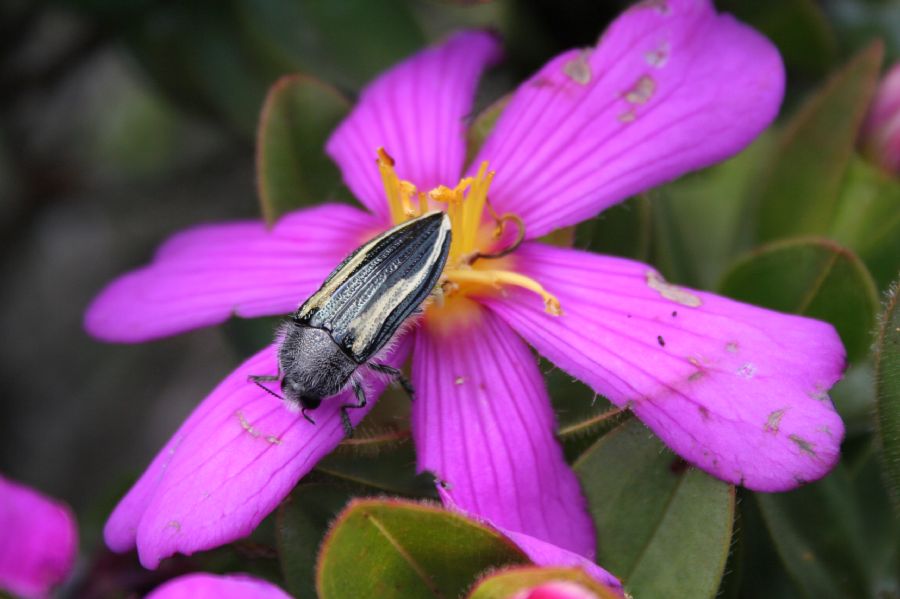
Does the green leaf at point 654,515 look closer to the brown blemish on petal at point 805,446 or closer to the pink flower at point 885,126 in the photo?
the brown blemish on petal at point 805,446

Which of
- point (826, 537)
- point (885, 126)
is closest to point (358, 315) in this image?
point (826, 537)

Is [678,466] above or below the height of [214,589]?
below

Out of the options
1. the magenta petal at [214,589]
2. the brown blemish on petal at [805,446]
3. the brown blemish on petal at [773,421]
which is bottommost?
the brown blemish on petal at [805,446]

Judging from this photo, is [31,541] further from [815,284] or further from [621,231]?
[815,284]

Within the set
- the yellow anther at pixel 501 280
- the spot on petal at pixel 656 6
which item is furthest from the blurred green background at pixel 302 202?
the spot on petal at pixel 656 6

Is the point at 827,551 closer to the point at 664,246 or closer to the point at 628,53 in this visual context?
the point at 664,246
